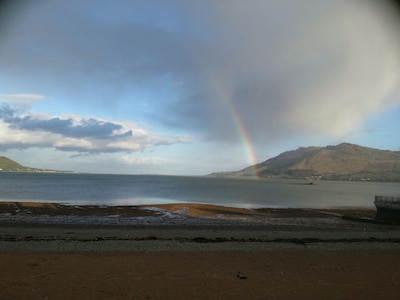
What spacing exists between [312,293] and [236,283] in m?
1.94

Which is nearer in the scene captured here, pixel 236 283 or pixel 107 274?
pixel 236 283

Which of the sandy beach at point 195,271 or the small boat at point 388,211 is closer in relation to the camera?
the sandy beach at point 195,271

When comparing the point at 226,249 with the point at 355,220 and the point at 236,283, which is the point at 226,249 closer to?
the point at 236,283

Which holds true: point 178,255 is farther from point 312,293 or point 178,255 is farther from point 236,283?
point 312,293

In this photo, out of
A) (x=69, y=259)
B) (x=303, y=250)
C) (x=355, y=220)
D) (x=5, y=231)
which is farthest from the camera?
(x=355, y=220)

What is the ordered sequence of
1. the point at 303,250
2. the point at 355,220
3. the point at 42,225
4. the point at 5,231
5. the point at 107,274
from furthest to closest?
the point at 355,220 → the point at 42,225 → the point at 5,231 → the point at 303,250 → the point at 107,274

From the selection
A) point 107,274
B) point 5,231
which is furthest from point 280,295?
point 5,231

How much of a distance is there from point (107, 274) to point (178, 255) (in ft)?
14.2

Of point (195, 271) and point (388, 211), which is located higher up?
point (388, 211)

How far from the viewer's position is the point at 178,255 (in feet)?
47.2

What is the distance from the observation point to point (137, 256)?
1391 centimetres

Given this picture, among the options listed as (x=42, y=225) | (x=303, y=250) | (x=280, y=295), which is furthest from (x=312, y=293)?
(x=42, y=225)

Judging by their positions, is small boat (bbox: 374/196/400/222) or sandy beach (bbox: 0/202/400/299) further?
small boat (bbox: 374/196/400/222)

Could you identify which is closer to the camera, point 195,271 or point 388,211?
point 195,271
